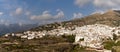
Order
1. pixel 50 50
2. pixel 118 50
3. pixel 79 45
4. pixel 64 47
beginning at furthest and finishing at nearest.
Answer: pixel 79 45, pixel 64 47, pixel 50 50, pixel 118 50

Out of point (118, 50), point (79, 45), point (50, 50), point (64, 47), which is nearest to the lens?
point (118, 50)

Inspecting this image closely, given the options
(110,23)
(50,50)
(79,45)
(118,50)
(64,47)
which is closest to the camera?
(118,50)

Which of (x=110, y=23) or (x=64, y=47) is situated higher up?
(x=110, y=23)

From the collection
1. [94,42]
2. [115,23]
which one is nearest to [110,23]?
[115,23]

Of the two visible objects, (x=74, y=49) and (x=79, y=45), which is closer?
(x=74, y=49)

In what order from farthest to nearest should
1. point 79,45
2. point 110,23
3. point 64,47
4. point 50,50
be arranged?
point 110,23, point 79,45, point 64,47, point 50,50

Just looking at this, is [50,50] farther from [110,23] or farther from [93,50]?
[110,23]

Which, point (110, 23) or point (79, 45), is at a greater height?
point (110, 23)

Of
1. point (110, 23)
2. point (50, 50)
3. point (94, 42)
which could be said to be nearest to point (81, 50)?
point (50, 50)

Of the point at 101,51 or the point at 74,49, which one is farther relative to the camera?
the point at 74,49

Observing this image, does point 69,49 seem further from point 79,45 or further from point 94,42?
point 94,42
